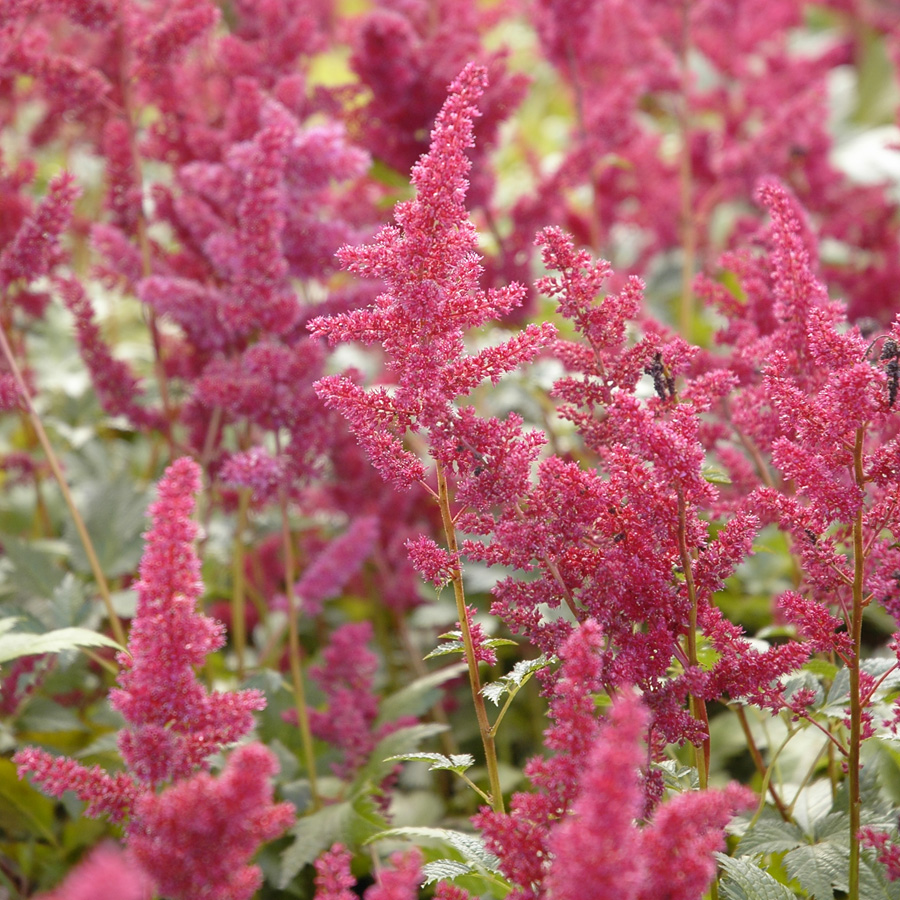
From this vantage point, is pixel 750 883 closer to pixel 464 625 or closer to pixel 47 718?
pixel 464 625

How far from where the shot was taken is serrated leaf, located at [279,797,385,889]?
2.06 metres

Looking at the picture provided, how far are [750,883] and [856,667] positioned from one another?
38cm

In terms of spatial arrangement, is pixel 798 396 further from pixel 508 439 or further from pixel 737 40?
pixel 737 40

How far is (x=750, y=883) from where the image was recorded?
1583mm

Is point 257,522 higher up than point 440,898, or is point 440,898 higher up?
point 257,522

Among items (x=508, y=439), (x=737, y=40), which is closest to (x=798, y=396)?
(x=508, y=439)

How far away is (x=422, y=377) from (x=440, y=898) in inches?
28.6

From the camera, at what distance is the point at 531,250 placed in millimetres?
3154

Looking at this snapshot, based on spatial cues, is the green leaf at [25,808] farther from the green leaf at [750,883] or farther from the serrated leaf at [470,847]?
the green leaf at [750,883]

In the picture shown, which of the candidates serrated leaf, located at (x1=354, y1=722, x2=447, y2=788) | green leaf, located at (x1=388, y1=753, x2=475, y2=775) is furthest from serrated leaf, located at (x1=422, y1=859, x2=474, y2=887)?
serrated leaf, located at (x1=354, y1=722, x2=447, y2=788)

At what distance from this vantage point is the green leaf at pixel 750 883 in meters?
1.58

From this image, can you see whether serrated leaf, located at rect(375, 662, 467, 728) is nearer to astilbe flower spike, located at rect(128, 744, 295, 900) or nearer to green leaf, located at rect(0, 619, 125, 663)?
green leaf, located at rect(0, 619, 125, 663)

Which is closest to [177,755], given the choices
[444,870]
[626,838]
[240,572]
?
[444,870]

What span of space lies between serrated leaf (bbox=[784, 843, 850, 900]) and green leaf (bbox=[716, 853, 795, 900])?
98 mm
